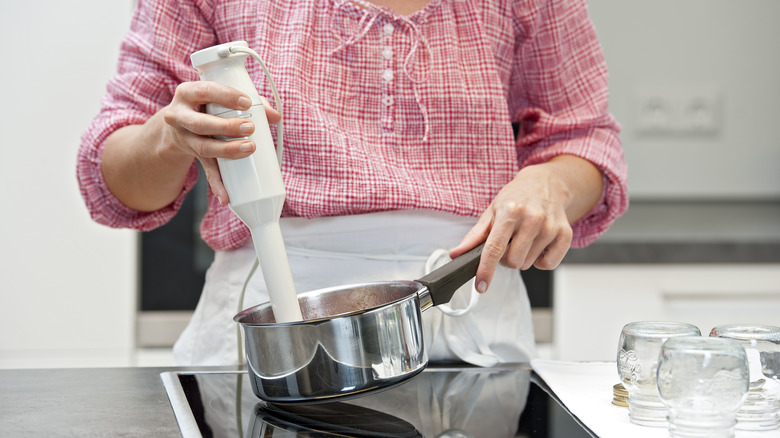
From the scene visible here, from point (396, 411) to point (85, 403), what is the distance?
22 cm

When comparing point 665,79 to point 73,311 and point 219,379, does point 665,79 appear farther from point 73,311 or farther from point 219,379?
point 219,379

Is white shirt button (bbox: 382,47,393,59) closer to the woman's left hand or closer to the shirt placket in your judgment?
the shirt placket

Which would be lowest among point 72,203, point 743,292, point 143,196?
point 743,292

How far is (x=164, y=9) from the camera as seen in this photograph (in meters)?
0.82

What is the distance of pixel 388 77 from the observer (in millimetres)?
828

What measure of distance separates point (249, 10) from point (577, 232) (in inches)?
17.4

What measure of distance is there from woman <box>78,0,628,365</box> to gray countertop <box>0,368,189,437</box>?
19 centimetres

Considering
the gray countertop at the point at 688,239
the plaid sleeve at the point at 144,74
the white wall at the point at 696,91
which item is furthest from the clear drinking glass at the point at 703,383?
the white wall at the point at 696,91

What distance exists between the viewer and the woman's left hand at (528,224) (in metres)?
0.66

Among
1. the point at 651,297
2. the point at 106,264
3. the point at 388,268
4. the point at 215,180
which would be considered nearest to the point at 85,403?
the point at 215,180

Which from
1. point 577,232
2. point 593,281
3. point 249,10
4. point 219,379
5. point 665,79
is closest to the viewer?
point 219,379

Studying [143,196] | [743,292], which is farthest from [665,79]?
[143,196]

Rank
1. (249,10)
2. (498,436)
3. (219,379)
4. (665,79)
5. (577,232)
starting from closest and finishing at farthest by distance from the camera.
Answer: (498,436) < (219,379) < (249,10) < (577,232) < (665,79)

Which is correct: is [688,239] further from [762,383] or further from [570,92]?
[762,383]
